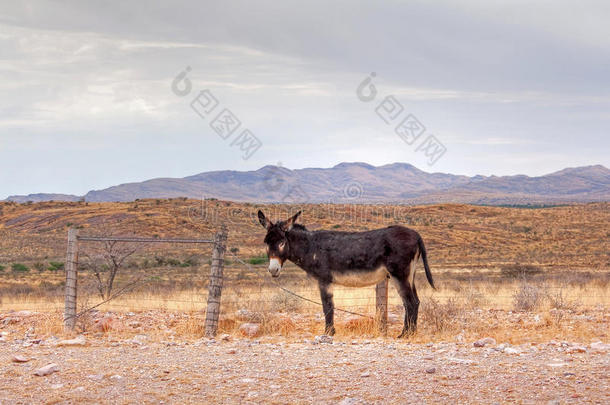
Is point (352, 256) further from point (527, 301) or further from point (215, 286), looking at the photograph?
point (527, 301)

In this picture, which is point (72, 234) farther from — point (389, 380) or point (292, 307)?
point (389, 380)

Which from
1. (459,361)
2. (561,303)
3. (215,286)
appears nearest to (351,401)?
(459,361)

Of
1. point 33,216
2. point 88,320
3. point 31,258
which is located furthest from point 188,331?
point 33,216

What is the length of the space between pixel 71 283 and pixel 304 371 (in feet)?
19.8

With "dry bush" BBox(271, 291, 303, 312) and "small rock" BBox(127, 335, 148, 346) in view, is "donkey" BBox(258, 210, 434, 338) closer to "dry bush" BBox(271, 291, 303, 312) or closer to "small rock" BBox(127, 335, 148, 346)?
"small rock" BBox(127, 335, 148, 346)

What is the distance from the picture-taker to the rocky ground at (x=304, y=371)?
22.1 ft

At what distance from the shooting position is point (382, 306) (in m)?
11.4

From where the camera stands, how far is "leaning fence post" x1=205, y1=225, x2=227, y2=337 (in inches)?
435

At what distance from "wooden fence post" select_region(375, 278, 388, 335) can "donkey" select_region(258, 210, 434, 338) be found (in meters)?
0.53

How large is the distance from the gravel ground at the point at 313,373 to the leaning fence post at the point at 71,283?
1833 millimetres

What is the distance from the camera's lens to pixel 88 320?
1214cm

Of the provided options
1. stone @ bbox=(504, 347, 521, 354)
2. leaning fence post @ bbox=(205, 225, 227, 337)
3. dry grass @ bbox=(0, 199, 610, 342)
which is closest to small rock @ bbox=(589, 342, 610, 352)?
stone @ bbox=(504, 347, 521, 354)

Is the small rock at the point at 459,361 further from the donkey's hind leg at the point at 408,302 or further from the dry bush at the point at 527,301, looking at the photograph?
the dry bush at the point at 527,301

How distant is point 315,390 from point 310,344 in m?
2.77
